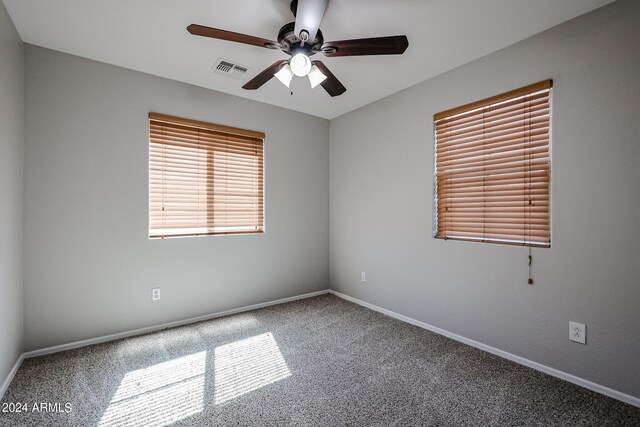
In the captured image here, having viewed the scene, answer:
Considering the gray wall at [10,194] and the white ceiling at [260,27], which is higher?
the white ceiling at [260,27]

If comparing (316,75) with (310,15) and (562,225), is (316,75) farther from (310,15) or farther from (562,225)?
(562,225)

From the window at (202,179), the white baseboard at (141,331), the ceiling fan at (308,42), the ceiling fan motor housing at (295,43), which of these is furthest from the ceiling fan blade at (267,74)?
the white baseboard at (141,331)

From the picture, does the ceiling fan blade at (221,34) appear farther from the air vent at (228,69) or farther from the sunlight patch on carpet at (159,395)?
the sunlight patch on carpet at (159,395)

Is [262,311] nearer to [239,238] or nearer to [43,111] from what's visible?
[239,238]

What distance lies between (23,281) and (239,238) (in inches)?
70.8

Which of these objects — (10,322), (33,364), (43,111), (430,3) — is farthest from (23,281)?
(430,3)

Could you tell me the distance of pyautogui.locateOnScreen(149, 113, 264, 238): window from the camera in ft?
9.64

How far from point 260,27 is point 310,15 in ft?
2.25

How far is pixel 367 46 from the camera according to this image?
5.98 feet

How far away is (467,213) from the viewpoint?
267 centimetres

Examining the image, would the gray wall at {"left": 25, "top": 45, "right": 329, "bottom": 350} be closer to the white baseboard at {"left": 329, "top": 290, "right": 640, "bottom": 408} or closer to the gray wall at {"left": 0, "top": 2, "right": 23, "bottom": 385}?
the gray wall at {"left": 0, "top": 2, "right": 23, "bottom": 385}

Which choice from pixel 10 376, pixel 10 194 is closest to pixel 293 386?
pixel 10 376

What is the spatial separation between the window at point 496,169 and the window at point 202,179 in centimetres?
208

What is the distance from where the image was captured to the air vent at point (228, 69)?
2.63 meters
